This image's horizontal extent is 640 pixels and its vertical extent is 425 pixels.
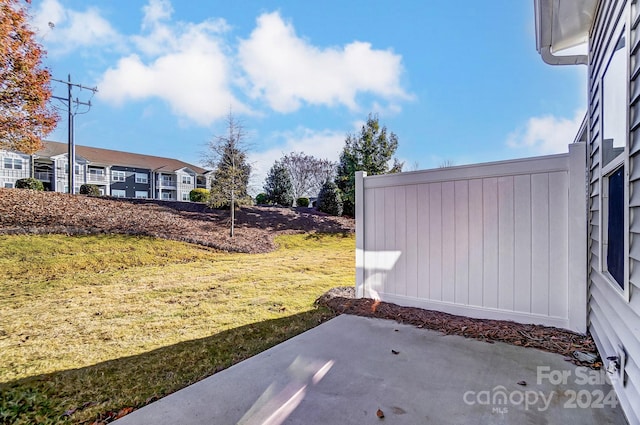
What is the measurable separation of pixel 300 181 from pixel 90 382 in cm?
2352

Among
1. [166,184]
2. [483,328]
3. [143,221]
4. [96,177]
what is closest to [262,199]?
[143,221]

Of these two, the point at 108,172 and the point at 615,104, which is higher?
the point at 108,172

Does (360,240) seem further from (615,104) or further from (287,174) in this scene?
(287,174)

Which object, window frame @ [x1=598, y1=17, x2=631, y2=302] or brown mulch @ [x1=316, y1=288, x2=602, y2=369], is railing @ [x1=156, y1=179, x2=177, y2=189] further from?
window frame @ [x1=598, y1=17, x2=631, y2=302]

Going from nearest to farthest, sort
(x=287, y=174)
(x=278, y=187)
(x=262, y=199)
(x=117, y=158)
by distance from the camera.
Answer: (x=278, y=187) < (x=287, y=174) < (x=262, y=199) < (x=117, y=158)

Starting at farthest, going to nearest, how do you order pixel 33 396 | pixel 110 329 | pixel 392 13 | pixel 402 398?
pixel 392 13 < pixel 110 329 < pixel 33 396 < pixel 402 398

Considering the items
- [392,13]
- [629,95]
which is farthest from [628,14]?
[392,13]

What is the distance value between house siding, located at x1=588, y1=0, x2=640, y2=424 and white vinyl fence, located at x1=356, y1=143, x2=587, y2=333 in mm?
192

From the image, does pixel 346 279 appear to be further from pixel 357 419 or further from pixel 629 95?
pixel 629 95

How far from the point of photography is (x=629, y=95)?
165cm

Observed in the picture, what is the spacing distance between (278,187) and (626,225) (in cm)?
1765

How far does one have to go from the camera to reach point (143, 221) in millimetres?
10211

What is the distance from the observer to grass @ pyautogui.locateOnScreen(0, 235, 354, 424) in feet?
7.06

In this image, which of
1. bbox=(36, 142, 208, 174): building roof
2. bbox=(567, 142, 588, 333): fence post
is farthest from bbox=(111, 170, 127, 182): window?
bbox=(567, 142, 588, 333): fence post
